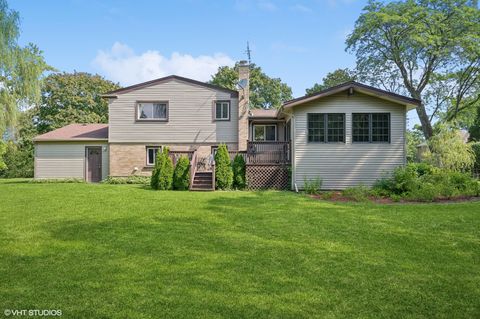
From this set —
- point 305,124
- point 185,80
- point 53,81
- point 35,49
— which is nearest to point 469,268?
point 305,124

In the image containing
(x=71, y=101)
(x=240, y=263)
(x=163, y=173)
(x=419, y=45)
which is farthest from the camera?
(x=71, y=101)

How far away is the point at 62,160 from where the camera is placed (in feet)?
66.0

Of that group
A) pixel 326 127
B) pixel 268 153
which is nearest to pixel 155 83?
pixel 268 153

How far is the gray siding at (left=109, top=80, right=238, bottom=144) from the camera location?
19.4m

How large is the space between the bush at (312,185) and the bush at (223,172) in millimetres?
3260

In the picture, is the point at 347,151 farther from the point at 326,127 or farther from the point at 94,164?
the point at 94,164

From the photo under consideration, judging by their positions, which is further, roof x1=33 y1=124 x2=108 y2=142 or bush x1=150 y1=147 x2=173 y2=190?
roof x1=33 y1=124 x2=108 y2=142

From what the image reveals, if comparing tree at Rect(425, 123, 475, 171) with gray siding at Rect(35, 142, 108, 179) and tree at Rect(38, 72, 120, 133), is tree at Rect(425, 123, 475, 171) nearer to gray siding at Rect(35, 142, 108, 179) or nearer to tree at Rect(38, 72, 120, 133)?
gray siding at Rect(35, 142, 108, 179)

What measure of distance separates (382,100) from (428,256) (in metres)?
10.3

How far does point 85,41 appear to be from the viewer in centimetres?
1428

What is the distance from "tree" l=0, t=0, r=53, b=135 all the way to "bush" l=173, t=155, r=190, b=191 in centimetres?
910

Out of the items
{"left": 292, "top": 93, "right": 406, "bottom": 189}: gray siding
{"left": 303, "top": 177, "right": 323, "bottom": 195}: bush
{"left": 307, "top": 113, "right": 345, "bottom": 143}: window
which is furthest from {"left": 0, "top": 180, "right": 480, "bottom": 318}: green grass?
{"left": 307, "top": 113, "right": 345, "bottom": 143}: window

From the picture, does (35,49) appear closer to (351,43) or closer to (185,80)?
(185,80)

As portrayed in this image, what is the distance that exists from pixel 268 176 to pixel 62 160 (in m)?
12.8
